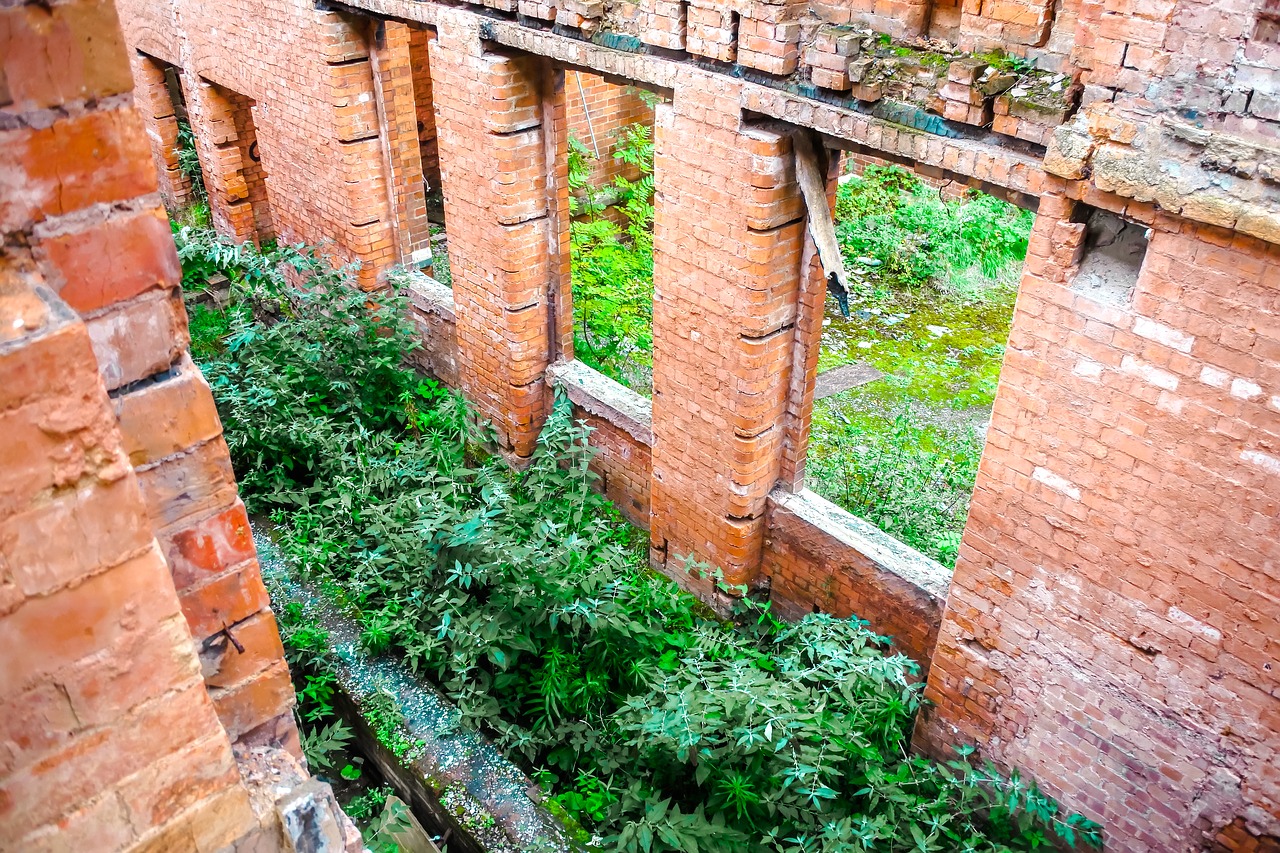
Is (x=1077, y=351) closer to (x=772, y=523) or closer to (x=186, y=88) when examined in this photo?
(x=772, y=523)

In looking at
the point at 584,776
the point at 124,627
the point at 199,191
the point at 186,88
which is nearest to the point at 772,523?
the point at 584,776

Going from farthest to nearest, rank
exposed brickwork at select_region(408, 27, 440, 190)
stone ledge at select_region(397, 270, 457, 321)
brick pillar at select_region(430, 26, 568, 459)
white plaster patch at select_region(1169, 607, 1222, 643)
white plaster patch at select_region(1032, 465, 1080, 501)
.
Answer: exposed brickwork at select_region(408, 27, 440, 190) → stone ledge at select_region(397, 270, 457, 321) → brick pillar at select_region(430, 26, 568, 459) → white plaster patch at select_region(1032, 465, 1080, 501) → white plaster patch at select_region(1169, 607, 1222, 643)

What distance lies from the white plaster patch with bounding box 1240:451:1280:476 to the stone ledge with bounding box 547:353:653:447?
3272 millimetres

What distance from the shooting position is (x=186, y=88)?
880cm

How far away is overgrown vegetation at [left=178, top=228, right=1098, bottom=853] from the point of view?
4160 mm

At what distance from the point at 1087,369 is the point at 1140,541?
0.68m

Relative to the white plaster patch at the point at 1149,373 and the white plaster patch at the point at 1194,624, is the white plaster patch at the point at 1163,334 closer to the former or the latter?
the white plaster patch at the point at 1149,373

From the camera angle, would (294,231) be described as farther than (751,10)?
Yes

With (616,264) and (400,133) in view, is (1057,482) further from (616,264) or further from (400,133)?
(616,264)

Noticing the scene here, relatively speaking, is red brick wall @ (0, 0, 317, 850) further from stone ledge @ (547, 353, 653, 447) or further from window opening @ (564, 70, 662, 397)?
window opening @ (564, 70, 662, 397)

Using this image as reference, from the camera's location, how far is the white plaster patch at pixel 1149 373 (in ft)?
10.5

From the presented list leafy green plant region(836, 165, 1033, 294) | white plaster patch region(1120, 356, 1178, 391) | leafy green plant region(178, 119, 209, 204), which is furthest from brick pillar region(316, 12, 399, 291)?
white plaster patch region(1120, 356, 1178, 391)

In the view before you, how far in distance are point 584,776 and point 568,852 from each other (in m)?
0.57

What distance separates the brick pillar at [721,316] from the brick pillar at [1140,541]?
4.38ft
